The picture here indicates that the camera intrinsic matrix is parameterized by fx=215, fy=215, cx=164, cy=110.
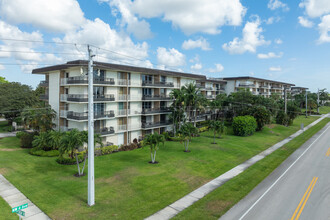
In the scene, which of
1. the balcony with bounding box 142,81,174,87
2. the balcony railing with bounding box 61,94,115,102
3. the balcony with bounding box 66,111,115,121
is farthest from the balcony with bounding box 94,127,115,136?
the balcony with bounding box 142,81,174,87

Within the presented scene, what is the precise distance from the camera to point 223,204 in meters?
16.5

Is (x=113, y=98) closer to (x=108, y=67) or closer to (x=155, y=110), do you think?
(x=108, y=67)

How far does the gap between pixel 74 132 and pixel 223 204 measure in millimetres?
15162

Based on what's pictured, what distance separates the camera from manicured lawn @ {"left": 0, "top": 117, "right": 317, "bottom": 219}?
15.8 metres

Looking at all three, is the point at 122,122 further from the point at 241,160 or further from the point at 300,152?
the point at 300,152

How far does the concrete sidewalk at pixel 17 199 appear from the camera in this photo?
1449 centimetres

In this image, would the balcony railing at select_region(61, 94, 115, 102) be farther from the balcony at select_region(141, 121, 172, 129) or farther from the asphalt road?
the asphalt road

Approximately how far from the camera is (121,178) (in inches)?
852

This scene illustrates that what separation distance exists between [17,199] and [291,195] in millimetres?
22042

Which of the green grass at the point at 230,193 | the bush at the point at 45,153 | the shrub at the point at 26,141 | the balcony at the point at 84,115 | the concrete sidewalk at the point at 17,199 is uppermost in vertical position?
the balcony at the point at 84,115

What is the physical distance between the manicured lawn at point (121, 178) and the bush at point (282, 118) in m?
27.1

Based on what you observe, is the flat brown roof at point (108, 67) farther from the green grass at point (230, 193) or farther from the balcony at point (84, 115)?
the green grass at point (230, 193)

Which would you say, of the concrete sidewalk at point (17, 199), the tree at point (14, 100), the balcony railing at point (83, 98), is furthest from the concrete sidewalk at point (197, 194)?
the tree at point (14, 100)

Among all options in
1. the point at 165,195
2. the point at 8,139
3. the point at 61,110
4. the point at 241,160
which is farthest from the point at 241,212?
the point at 8,139
